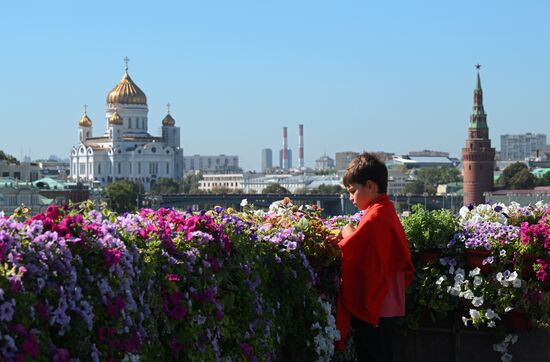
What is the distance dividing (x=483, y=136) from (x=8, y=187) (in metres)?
45.2

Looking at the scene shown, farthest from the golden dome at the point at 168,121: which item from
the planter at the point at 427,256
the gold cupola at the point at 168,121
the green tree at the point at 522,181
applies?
the planter at the point at 427,256

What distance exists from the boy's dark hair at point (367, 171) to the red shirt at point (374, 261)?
74mm

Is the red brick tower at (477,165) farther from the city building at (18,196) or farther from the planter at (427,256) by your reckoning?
the planter at (427,256)

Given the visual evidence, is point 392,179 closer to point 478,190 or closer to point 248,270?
point 478,190

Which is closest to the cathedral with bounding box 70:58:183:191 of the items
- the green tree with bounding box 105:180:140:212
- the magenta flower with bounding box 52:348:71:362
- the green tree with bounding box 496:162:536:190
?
the green tree with bounding box 105:180:140:212

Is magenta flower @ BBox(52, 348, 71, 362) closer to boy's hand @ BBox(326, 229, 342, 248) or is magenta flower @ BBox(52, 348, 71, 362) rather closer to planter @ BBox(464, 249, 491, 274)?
boy's hand @ BBox(326, 229, 342, 248)

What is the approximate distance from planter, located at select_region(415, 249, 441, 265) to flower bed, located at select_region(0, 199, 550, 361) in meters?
0.03

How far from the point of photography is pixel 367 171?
227 inches

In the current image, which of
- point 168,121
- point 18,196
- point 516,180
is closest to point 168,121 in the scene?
point 168,121

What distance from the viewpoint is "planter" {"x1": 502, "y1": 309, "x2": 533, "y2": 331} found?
21.4 feet

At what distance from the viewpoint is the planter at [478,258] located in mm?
6613

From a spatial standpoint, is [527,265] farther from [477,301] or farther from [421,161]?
[421,161]

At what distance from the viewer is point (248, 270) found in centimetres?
567

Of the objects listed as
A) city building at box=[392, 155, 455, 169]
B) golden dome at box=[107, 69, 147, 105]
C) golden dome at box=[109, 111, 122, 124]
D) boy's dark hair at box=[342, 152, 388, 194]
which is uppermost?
golden dome at box=[107, 69, 147, 105]
